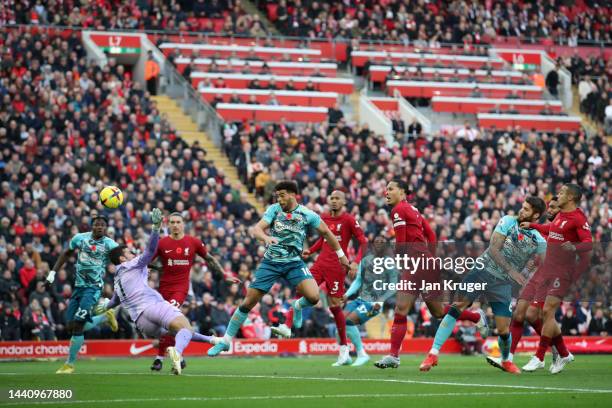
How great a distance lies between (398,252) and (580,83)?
31.4 metres

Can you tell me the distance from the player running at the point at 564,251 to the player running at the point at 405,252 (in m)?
1.42

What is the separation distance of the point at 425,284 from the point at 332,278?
2.84 m

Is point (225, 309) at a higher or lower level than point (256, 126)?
lower

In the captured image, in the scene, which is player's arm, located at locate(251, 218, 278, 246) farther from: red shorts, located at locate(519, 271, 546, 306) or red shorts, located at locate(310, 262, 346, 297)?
red shorts, located at locate(519, 271, 546, 306)

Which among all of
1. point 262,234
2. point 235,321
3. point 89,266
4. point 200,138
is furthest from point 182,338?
point 200,138

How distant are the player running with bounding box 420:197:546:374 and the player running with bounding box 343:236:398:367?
2676 mm

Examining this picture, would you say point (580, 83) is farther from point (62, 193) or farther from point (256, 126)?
point (62, 193)

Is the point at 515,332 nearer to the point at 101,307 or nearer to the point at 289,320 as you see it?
the point at 289,320

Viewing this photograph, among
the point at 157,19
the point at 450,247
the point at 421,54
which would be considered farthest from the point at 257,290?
the point at 421,54

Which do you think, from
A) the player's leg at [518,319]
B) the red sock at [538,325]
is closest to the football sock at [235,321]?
the player's leg at [518,319]

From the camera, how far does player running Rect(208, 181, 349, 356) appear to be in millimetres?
17000

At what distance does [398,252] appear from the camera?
17.7 meters

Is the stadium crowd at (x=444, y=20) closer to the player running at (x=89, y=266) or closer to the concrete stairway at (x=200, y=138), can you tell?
the concrete stairway at (x=200, y=138)

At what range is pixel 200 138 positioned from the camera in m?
38.2
